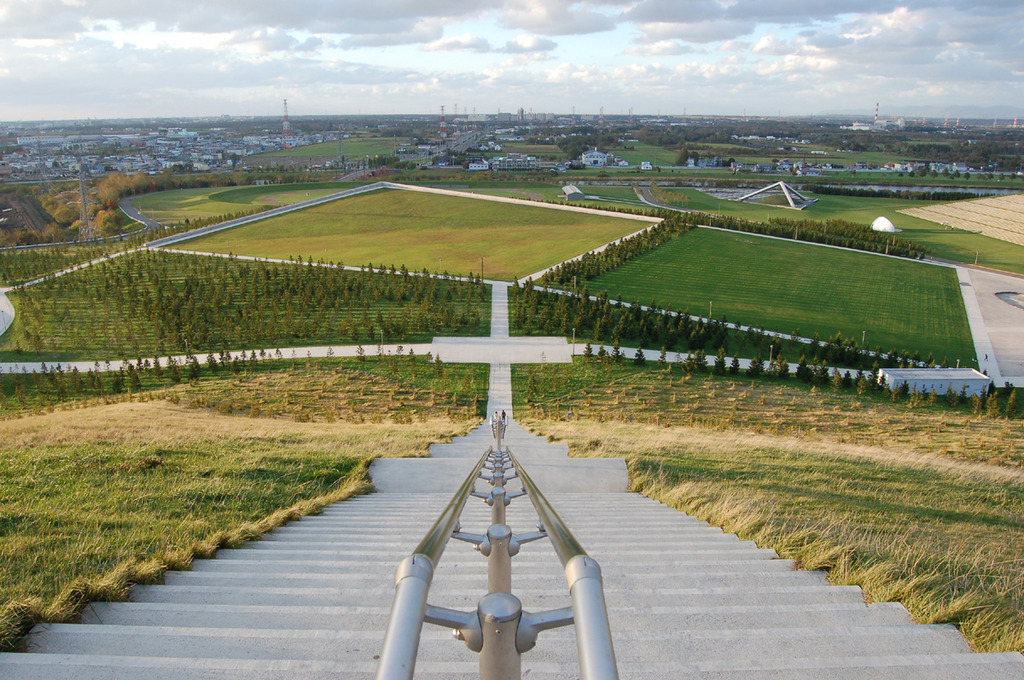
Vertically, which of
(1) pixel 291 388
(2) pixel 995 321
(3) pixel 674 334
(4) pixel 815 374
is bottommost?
(4) pixel 815 374

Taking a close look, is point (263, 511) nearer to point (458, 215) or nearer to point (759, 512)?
point (759, 512)

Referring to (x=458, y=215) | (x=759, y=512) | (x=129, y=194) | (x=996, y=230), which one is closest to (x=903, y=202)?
(x=996, y=230)

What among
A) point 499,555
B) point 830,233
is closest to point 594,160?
point 830,233

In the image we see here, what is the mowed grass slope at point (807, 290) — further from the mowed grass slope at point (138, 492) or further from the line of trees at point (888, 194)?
the line of trees at point (888, 194)

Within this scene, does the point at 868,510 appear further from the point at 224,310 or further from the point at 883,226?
the point at 883,226

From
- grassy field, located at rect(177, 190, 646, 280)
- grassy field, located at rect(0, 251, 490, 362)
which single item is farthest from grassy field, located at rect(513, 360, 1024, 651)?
grassy field, located at rect(177, 190, 646, 280)

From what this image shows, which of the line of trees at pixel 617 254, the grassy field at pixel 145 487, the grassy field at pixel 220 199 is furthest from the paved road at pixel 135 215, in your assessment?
the grassy field at pixel 145 487

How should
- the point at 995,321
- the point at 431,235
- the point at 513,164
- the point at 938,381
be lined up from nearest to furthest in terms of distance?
the point at 938,381 < the point at 995,321 < the point at 431,235 < the point at 513,164
